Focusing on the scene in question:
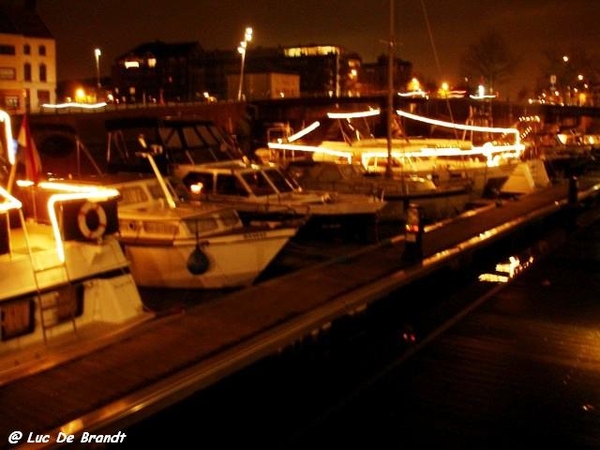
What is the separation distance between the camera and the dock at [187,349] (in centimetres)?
741

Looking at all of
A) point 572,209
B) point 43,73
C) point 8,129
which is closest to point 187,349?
point 8,129

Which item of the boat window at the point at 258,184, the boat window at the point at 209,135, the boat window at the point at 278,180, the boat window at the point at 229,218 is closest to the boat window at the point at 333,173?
the boat window at the point at 209,135

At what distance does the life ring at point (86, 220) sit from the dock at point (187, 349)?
1.44 meters

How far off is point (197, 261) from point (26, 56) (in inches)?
2718

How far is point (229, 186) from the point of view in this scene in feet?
66.7

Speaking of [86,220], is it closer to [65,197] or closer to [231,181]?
[65,197]

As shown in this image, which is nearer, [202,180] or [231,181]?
[231,181]

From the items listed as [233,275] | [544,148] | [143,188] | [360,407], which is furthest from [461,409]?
[544,148]

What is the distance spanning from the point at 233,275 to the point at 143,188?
3.15 m

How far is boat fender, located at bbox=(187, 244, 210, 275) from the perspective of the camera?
15.1 metres

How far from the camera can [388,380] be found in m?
10.3

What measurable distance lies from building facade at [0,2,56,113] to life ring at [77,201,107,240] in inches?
2534

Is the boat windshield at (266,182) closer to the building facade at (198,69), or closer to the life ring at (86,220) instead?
the life ring at (86,220)

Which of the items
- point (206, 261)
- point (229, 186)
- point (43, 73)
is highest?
point (43, 73)
